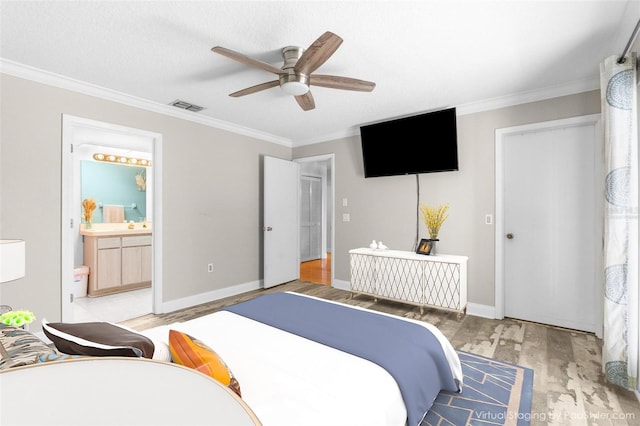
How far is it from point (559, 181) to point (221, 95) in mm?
3587

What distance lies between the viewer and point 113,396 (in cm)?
26

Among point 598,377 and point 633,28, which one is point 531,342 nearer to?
point 598,377

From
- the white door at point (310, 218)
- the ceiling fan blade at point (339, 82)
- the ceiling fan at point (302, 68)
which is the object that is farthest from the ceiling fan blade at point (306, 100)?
the white door at point (310, 218)

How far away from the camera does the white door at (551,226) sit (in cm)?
296

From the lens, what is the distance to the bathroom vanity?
4293mm

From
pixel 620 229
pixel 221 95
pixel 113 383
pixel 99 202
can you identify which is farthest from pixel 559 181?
pixel 99 202

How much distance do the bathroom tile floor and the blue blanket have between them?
218 cm

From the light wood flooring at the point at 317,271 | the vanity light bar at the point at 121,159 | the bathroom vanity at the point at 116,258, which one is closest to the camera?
the bathroom vanity at the point at 116,258

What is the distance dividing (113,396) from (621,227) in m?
2.88

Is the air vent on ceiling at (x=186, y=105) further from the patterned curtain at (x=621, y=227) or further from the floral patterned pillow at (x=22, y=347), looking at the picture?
the patterned curtain at (x=621, y=227)

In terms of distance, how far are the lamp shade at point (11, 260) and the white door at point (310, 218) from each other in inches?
223

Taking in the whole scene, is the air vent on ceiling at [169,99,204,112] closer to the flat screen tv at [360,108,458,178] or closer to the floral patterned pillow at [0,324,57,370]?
the flat screen tv at [360,108,458,178]

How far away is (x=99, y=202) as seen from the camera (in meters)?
4.90

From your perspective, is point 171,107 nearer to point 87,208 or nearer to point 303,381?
point 87,208
